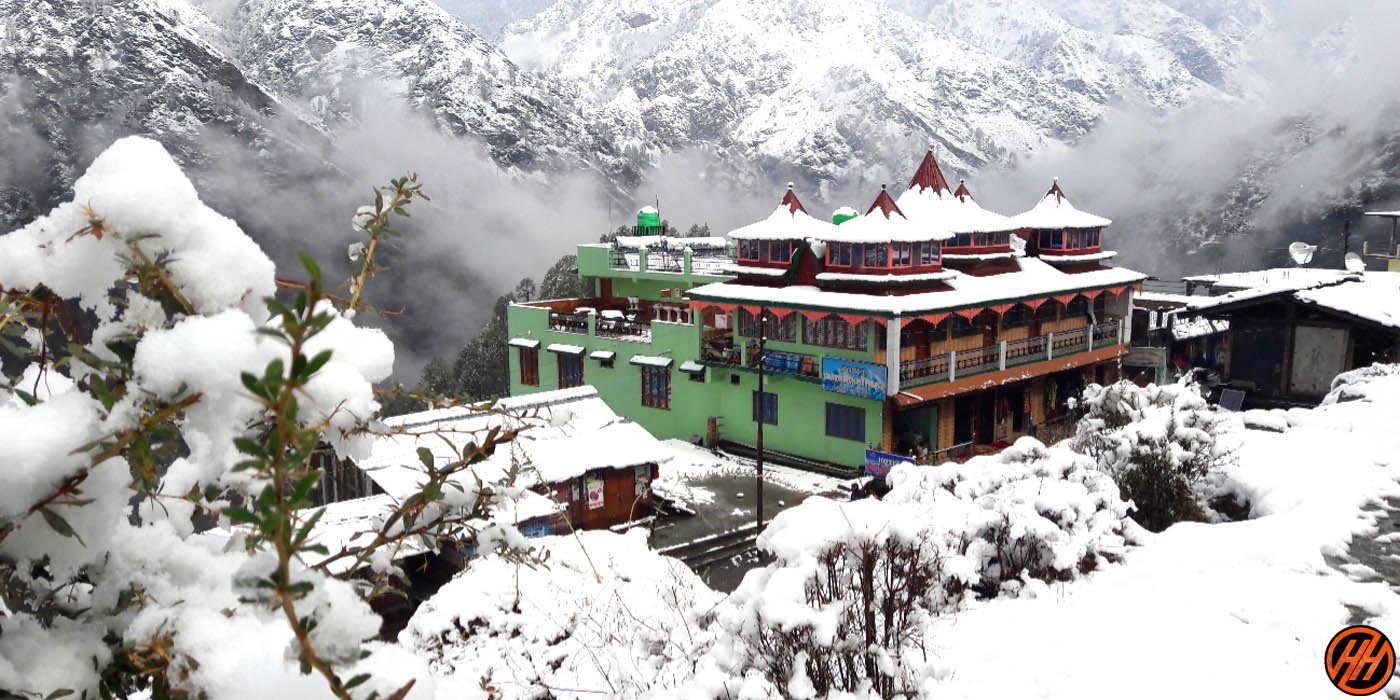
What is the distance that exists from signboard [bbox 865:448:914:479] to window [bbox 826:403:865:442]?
1.14 meters

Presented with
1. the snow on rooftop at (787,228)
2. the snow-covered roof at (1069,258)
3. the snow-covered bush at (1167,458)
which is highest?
the snow on rooftop at (787,228)

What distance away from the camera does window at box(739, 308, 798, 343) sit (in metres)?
26.3

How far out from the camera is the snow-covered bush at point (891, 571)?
566cm

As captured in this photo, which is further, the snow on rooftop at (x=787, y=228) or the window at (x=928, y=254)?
the snow on rooftop at (x=787, y=228)

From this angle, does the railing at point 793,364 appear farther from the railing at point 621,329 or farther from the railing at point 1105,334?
the railing at point 1105,334

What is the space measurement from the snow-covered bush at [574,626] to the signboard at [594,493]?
42.6 ft

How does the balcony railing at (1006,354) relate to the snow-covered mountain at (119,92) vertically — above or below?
below

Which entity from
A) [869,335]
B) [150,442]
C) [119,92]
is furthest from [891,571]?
[119,92]

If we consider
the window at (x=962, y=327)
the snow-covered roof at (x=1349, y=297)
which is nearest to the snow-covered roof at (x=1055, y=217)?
the window at (x=962, y=327)

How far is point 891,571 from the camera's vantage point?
639 centimetres

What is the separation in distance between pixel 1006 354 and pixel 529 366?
16579 millimetres

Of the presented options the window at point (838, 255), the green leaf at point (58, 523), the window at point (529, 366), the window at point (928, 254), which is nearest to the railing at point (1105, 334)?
the window at point (928, 254)

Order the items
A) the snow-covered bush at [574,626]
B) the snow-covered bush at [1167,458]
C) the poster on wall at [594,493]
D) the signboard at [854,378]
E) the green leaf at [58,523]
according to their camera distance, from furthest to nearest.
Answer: the signboard at [854,378] < the poster on wall at [594,493] < the snow-covered bush at [1167,458] < the snow-covered bush at [574,626] < the green leaf at [58,523]

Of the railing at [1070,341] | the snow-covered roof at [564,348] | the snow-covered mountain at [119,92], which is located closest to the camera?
the railing at [1070,341]
